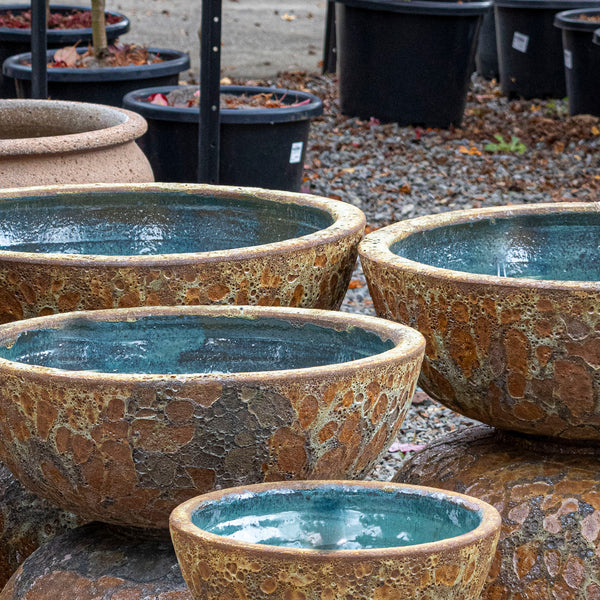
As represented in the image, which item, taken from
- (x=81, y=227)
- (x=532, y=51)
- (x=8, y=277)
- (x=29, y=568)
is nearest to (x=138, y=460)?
(x=29, y=568)

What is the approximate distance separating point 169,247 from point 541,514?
1004mm

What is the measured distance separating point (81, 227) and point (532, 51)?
6.48 meters

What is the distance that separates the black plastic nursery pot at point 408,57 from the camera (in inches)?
257

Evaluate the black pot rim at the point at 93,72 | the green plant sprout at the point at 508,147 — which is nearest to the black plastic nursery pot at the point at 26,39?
the black pot rim at the point at 93,72

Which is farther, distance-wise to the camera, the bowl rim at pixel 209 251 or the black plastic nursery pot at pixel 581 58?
the black plastic nursery pot at pixel 581 58

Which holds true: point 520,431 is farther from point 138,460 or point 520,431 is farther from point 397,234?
point 138,460

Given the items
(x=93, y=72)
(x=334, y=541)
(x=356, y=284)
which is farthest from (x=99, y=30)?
(x=334, y=541)

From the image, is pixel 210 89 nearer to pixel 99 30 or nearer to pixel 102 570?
pixel 99 30

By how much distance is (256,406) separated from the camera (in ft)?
4.41

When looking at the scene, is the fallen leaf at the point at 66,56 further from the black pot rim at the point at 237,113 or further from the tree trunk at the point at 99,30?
the black pot rim at the point at 237,113

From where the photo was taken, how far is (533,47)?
26.6ft

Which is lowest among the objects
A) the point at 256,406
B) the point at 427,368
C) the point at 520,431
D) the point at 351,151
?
the point at 351,151

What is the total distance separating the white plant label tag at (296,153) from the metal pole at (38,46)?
107cm

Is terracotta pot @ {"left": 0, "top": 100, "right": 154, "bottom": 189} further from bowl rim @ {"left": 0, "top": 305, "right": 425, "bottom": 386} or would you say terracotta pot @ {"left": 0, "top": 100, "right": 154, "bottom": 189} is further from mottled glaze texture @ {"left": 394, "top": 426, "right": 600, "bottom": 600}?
mottled glaze texture @ {"left": 394, "top": 426, "right": 600, "bottom": 600}
